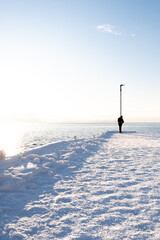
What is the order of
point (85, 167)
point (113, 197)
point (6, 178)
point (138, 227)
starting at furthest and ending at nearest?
point (85, 167)
point (6, 178)
point (113, 197)
point (138, 227)

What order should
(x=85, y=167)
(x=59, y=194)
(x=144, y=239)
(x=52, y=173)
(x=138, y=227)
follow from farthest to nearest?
1. (x=85, y=167)
2. (x=52, y=173)
3. (x=59, y=194)
4. (x=138, y=227)
5. (x=144, y=239)

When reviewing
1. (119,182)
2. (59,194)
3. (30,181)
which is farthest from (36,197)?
(119,182)

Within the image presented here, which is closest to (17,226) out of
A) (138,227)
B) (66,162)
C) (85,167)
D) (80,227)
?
(80,227)

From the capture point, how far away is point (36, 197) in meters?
4.36

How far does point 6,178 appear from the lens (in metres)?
5.45

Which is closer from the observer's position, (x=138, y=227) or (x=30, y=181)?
(x=138, y=227)

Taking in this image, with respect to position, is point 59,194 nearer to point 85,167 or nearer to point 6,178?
point 6,178

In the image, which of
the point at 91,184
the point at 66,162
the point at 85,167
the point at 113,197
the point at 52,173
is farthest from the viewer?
the point at 66,162

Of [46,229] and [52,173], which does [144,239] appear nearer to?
[46,229]

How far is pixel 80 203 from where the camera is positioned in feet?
13.0

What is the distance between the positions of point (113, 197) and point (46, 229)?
1.71 m

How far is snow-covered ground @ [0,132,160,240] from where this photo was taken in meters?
3.02

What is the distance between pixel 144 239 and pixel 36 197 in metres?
2.53

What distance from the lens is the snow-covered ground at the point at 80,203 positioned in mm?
3018
